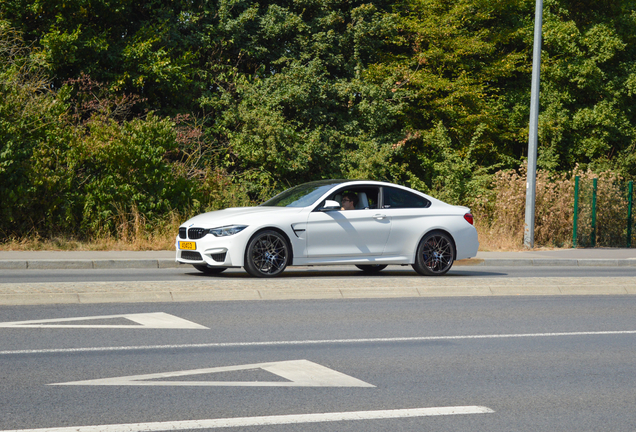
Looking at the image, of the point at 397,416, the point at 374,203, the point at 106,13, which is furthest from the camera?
the point at 106,13

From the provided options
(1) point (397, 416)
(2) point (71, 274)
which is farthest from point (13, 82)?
(1) point (397, 416)

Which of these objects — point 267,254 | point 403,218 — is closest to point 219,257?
point 267,254

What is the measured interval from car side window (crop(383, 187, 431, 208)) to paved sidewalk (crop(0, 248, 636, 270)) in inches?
157

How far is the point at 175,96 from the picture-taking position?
26578 mm

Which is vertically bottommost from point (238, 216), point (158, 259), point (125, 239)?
point (158, 259)

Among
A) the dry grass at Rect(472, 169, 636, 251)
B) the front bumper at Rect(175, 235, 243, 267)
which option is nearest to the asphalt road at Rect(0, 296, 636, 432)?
A: the front bumper at Rect(175, 235, 243, 267)

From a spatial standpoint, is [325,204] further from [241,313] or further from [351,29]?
[351,29]

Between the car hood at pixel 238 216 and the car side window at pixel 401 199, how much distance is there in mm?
1620

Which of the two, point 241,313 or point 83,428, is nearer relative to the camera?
point 83,428

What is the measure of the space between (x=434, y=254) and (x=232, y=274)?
11.0ft

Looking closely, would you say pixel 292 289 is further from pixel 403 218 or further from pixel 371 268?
pixel 371 268

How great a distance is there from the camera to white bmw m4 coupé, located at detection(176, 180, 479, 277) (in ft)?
38.4

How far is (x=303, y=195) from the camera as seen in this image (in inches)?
502

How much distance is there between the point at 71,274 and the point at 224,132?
45.9 feet
